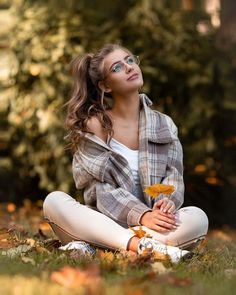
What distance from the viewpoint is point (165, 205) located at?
11.0 feet

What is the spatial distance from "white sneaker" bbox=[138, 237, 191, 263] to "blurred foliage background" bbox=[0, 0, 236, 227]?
126 inches

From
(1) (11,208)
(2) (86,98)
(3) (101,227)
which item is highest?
(2) (86,98)

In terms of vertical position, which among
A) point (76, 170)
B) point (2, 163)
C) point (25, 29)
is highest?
point (25, 29)

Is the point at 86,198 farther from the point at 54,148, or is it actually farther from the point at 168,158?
the point at 54,148

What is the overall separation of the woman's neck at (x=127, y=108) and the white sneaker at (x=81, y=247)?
76 cm

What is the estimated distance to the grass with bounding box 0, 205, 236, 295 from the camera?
2.30 meters

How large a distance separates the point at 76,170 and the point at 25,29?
3.06 meters

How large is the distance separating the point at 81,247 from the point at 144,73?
3.22m

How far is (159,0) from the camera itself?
6.80 metres

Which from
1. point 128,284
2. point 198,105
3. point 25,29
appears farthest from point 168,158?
point 25,29

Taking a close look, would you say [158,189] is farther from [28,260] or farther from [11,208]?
[11,208]

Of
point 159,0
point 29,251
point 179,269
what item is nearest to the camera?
point 179,269

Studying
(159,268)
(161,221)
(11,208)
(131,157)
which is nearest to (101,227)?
(161,221)

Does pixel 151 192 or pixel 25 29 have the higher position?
pixel 25 29
